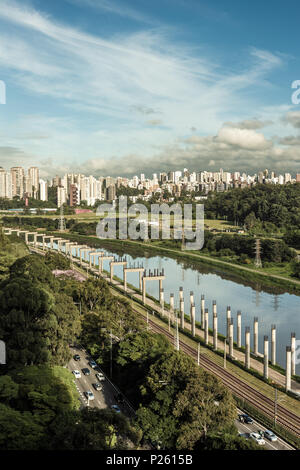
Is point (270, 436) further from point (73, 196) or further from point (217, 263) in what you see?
point (73, 196)

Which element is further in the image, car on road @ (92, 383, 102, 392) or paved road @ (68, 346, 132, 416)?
car on road @ (92, 383, 102, 392)

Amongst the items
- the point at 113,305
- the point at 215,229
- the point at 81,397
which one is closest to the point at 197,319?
the point at 113,305

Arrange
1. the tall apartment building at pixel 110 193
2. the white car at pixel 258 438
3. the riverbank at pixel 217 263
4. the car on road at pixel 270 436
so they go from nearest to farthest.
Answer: the white car at pixel 258 438
the car on road at pixel 270 436
the riverbank at pixel 217 263
the tall apartment building at pixel 110 193

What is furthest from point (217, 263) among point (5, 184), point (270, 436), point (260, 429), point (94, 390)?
point (5, 184)

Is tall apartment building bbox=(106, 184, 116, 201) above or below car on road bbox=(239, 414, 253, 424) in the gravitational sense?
above

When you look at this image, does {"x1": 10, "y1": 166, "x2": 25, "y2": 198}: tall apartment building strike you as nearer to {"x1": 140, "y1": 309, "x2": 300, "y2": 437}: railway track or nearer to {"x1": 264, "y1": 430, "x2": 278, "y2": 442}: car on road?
{"x1": 140, "y1": 309, "x2": 300, "y2": 437}: railway track

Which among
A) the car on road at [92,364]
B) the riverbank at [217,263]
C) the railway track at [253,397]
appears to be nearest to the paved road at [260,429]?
the railway track at [253,397]

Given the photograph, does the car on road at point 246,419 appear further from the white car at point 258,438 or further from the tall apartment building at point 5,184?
the tall apartment building at point 5,184

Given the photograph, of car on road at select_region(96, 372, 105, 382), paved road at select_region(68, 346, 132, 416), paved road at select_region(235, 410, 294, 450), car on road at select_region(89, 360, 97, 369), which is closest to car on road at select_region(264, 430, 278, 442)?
paved road at select_region(235, 410, 294, 450)
